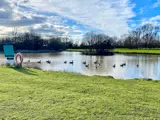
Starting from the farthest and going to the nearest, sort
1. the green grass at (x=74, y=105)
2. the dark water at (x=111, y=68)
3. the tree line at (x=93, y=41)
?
the tree line at (x=93, y=41), the dark water at (x=111, y=68), the green grass at (x=74, y=105)

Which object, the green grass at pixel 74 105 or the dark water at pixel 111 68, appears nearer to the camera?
the green grass at pixel 74 105

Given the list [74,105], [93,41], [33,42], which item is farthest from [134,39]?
[74,105]

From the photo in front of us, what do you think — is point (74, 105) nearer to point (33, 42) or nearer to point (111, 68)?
point (111, 68)

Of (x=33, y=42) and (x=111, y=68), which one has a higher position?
(x=33, y=42)

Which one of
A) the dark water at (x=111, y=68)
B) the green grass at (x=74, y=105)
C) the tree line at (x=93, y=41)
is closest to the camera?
the green grass at (x=74, y=105)

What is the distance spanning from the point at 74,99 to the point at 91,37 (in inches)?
2682

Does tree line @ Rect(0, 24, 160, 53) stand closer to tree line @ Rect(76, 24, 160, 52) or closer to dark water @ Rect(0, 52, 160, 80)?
tree line @ Rect(76, 24, 160, 52)

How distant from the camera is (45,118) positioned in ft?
12.2

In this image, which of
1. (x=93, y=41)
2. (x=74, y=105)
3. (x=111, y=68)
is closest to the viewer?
(x=74, y=105)

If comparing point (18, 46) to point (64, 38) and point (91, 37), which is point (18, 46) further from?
point (91, 37)

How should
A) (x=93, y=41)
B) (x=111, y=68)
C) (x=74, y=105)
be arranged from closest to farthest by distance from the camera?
(x=74, y=105) → (x=111, y=68) → (x=93, y=41)

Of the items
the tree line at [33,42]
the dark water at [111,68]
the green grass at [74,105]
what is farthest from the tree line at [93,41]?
the green grass at [74,105]

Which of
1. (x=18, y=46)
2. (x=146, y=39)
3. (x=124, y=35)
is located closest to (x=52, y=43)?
(x=18, y=46)

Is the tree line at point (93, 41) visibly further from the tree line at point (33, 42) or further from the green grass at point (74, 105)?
the green grass at point (74, 105)
